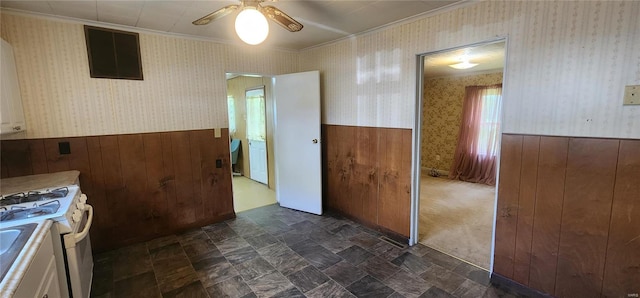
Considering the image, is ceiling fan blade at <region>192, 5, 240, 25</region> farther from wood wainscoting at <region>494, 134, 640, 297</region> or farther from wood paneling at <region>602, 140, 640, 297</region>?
wood paneling at <region>602, 140, 640, 297</region>

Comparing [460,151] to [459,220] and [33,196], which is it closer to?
[459,220]

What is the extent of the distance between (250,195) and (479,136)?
447cm

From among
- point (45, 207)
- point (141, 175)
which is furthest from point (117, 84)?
point (45, 207)

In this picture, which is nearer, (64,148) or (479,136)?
(64,148)

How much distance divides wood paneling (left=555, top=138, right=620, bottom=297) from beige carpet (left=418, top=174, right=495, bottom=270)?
65cm

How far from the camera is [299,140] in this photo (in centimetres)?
376

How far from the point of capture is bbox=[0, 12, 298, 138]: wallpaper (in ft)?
7.79

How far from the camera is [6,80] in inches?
77.2

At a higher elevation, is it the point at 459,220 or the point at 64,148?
the point at 64,148

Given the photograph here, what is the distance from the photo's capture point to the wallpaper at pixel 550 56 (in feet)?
5.36

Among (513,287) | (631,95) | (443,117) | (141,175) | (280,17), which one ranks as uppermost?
(280,17)

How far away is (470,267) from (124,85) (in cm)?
374

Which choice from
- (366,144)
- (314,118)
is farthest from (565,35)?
(314,118)

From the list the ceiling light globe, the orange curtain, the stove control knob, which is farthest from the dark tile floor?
the orange curtain
